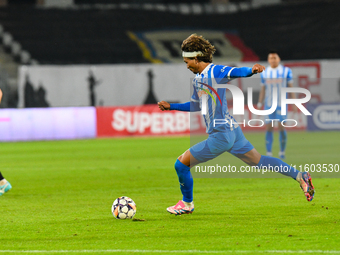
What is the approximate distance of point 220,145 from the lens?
19.7 ft

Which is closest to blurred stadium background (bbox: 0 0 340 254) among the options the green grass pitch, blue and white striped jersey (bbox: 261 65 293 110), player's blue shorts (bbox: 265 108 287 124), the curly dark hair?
the green grass pitch

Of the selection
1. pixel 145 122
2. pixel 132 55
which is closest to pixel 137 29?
pixel 132 55

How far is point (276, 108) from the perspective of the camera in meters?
12.6

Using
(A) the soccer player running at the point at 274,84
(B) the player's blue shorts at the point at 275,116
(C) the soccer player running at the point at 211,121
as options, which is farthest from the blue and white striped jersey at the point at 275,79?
(C) the soccer player running at the point at 211,121

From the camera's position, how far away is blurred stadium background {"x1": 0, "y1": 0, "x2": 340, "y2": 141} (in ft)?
67.5

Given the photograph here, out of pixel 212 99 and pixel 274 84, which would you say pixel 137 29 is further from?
pixel 212 99

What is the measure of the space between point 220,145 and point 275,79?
6774 millimetres

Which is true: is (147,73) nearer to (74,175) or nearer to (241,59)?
(241,59)

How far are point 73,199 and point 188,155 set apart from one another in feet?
8.03

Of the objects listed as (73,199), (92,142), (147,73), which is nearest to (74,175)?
(73,199)

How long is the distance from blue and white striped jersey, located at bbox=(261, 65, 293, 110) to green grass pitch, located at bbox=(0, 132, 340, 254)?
1.51 metres

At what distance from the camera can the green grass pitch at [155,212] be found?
488cm

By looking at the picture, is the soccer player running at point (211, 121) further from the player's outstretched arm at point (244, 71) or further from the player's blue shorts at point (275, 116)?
the player's blue shorts at point (275, 116)

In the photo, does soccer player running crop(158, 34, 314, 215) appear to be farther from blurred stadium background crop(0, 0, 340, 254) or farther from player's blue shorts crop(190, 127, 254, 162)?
blurred stadium background crop(0, 0, 340, 254)
